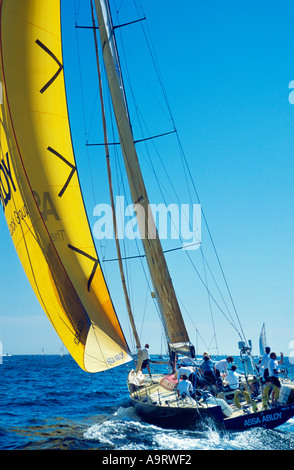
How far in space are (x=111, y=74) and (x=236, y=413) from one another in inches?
408

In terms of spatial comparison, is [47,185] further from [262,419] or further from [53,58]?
[262,419]

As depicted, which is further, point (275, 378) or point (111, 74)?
point (111, 74)

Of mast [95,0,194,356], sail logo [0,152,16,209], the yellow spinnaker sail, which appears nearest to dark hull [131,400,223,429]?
the yellow spinnaker sail

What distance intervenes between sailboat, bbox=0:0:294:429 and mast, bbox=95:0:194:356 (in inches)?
117

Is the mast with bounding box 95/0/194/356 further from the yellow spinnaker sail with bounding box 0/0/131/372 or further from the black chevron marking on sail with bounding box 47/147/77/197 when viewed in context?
the black chevron marking on sail with bounding box 47/147/77/197

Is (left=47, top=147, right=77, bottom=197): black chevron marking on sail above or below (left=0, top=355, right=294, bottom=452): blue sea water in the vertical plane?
above

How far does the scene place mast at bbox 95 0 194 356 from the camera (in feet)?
44.3

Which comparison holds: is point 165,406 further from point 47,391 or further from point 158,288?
point 47,391

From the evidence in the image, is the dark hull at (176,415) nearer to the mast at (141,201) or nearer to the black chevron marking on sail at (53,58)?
the mast at (141,201)

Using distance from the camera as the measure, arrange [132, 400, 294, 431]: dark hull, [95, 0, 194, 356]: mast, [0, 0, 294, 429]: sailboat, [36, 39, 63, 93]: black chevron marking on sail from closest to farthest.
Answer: [132, 400, 294, 431]: dark hull, [0, 0, 294, 429]: sailboat, [36, 39, 63, 93]: black chevron marking on sail, [95, 0, 194, 356]: mast

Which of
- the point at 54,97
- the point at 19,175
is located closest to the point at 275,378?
the point at 19,175

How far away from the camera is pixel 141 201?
13.6 m

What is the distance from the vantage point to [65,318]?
1012 centimetres

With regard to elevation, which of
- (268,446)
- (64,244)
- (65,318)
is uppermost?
(64,244)
